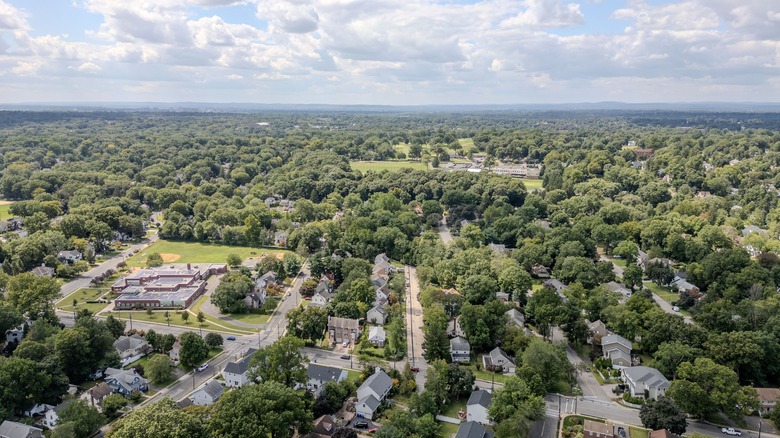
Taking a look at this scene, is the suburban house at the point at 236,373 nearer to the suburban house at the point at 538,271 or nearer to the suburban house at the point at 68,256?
the suburban house at the point at 538,271

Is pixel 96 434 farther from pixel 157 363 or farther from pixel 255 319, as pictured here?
pixel 255 319

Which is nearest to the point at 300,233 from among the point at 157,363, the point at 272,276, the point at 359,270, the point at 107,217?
the point at 272,276

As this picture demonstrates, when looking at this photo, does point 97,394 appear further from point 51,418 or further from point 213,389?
point 213,389

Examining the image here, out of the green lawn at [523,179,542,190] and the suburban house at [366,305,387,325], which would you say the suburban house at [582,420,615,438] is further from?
the green lawn at [523,179,542,190]

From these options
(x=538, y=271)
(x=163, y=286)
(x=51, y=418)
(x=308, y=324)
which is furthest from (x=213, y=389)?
(x=538, y=271)

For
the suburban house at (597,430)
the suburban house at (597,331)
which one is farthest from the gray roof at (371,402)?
the suburban house at (597,331)
